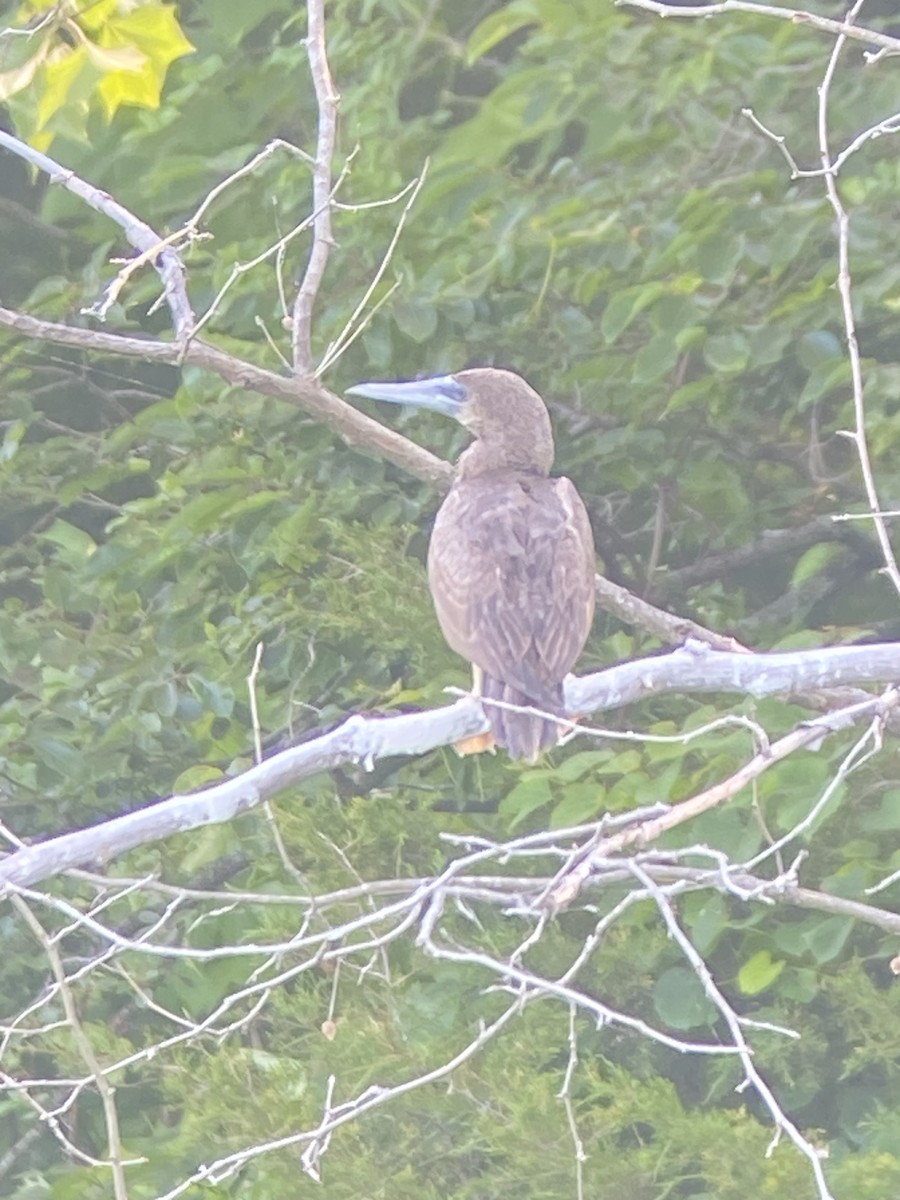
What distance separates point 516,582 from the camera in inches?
117

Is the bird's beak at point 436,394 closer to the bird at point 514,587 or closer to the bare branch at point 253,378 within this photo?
the bird at point 514,587

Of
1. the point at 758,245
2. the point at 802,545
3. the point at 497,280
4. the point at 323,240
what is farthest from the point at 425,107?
the point at 323,240

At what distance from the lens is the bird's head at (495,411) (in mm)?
3432

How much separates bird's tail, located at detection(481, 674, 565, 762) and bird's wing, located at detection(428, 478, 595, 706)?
12 mm

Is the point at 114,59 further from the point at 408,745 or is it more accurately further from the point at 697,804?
the point at 697,804

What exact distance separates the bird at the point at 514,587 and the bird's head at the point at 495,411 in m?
0.04

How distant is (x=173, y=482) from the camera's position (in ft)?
11.9

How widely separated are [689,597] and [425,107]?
1.16 meters

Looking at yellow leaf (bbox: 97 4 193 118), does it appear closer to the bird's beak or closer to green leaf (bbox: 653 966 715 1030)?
the bird's beak

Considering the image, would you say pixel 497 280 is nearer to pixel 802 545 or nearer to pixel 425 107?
pixel 425 107

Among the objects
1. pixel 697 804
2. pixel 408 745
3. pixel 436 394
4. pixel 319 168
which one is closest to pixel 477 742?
pixel 408 745

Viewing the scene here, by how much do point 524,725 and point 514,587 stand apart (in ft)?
1.11

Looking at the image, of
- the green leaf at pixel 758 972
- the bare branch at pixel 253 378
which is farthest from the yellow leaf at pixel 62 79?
the green leaf at pixel 758 972

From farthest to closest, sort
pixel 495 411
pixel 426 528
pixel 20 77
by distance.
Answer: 1. pixel 426 528
2. pixel 495 411
3. pixel 20 77
